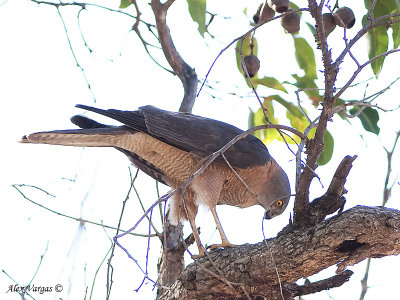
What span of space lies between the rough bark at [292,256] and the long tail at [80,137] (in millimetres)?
1473

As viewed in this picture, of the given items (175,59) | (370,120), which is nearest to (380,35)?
(370,120)

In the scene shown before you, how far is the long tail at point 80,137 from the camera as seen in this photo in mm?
4594

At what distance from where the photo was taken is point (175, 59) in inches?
212

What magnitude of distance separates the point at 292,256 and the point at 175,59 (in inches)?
100

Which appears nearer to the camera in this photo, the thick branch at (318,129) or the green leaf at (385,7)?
the thick branch at (318,129)

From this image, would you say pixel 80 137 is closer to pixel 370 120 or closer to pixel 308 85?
pixel 308 85

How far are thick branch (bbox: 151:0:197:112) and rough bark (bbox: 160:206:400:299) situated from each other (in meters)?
1.74

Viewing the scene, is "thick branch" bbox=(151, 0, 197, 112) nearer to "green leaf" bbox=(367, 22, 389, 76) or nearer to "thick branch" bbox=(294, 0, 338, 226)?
"green leaf" bbox=(367, 22, 389, 76)

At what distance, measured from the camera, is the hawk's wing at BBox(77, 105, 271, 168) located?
4895mm

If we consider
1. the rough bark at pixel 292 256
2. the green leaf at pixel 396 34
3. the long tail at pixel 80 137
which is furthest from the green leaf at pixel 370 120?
the long tail at pixel 80 137

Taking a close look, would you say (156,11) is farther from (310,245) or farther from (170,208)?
(310,245)

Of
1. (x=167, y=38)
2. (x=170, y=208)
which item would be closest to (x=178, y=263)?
(x=170, y=208)

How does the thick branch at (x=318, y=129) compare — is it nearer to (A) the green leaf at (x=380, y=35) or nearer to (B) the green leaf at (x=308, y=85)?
(A) the green leaf at (x=380, y=35)

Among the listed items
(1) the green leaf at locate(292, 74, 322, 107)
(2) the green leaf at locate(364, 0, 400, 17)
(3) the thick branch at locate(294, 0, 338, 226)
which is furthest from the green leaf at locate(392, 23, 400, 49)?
(3) the thick branch at locate(294, 0, 338, 226)
